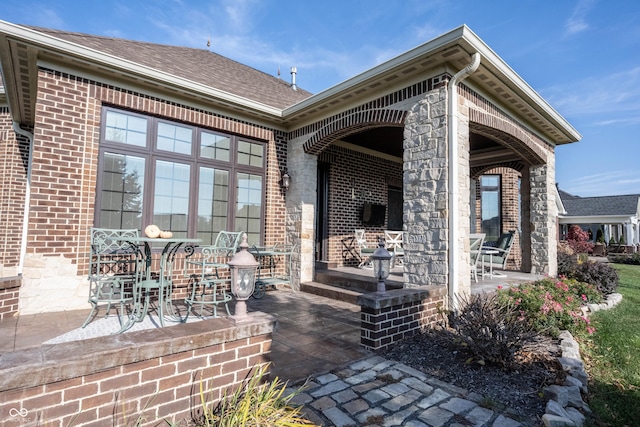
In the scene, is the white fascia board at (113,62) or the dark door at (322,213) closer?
the white fascia board at (113,62)

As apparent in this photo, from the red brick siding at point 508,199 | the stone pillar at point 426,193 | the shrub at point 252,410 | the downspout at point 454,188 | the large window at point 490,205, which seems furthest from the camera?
the large window at point 490,205

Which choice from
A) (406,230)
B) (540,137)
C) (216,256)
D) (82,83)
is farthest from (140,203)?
(540,137)

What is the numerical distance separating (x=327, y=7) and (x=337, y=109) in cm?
345

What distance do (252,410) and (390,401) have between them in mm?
980

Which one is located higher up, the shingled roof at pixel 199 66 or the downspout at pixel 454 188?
the shingled roof at pixel 199 66

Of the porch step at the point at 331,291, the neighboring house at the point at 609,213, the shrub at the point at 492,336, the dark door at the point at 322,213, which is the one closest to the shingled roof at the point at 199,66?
the dark door at the point at 322,213

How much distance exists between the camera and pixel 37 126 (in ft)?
14.0

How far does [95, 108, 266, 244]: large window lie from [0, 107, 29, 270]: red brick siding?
344cm

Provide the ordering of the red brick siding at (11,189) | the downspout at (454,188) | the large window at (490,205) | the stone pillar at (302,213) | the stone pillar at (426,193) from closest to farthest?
the downspout at (454,188)
the stone pillar at (426,193)
the stone pillar at (302,213)
the red brick siding at (11,189)
the large window at (490,205)

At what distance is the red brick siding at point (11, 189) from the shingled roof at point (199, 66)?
116 inches

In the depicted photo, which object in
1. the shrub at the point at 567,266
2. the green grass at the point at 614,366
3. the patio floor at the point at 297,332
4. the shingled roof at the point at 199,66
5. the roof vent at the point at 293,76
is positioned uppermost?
the roof vent at the point at 293,76

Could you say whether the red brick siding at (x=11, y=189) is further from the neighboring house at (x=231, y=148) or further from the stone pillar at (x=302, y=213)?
the stone pillar at (x=302, y=213)

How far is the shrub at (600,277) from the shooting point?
635cm

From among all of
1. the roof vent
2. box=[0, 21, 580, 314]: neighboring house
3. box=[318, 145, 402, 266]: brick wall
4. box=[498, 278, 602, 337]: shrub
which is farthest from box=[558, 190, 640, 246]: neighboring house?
box=[498, 278, 602, 337]: shrub
